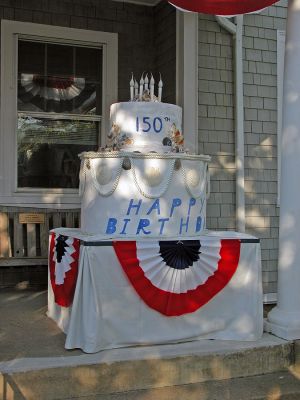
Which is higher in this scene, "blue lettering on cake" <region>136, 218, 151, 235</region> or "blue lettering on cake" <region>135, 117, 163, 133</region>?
"blue lettering on cake" <region>135, 117, 163, 133</region>

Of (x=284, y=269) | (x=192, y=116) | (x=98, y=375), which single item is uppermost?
(x=192, y=116)

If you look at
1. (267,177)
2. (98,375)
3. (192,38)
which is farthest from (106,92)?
(98,375)

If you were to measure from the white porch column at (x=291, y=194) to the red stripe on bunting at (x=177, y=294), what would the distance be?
1.59ft

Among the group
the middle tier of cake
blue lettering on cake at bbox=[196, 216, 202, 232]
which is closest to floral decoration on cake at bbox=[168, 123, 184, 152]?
the middle tier of cake

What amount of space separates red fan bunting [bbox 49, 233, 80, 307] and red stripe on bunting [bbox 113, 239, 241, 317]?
45 cm

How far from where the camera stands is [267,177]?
657cm

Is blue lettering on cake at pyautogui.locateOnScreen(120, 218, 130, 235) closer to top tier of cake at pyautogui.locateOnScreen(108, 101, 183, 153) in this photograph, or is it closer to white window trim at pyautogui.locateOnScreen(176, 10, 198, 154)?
top tier of cake at pyautogui.locateOnScreen(108, 101, 183, 153)

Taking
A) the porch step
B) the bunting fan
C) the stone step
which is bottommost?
the stone step

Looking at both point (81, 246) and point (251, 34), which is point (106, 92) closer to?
point (251, 34)

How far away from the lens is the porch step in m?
3.56

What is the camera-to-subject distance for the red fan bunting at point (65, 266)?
4355 millimetres

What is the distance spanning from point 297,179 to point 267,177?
1.98 metres

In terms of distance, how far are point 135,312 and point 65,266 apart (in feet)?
2.58

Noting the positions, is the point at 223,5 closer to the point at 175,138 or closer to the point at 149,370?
the point at 175,138
